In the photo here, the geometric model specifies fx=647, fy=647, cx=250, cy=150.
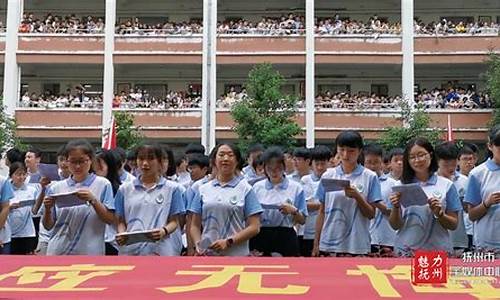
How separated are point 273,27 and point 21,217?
1389 centimetres

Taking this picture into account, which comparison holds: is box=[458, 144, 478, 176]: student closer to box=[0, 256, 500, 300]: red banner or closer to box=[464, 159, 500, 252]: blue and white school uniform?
box=[464, 159, 500, 252]: blue and white school uniform

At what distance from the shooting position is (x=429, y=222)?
3410 millimetres

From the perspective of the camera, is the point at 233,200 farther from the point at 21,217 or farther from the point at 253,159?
the point at 21,217

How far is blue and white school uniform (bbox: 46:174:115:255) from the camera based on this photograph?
337 cm

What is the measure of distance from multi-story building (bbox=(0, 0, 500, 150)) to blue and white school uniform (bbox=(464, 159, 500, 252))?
45.0ft

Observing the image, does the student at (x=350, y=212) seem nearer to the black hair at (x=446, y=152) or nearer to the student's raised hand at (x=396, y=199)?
the student's raised hand at (x=396, y=199)

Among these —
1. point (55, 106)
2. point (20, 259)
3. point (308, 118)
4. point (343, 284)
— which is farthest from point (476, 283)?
point (55, 106)

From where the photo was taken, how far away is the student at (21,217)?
16.2 feet

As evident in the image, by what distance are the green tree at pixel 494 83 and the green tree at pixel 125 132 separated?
28.6 feet

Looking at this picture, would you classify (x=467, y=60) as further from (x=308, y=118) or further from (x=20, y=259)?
(x=20, y=259)

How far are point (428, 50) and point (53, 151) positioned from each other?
36.7 feet

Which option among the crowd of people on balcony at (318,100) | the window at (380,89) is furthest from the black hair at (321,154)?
the window at (380,89)

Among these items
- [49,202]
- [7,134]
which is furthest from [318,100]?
[49,202]

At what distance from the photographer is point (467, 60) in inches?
693
